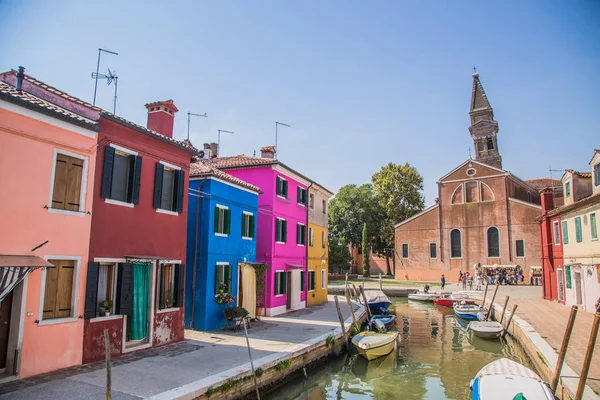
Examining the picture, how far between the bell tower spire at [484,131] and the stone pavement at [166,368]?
1825 inches

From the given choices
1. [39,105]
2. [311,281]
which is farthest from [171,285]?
[311,281]

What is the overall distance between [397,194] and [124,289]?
48.5 metres

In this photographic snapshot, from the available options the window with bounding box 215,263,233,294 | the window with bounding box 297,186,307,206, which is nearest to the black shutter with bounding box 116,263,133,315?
the window with bounding box 215,263,233,294

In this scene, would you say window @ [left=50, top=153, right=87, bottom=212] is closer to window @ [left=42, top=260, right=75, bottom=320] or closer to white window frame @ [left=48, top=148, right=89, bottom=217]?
white window frame @ [left=48, top=148, right=89, bottom=217]

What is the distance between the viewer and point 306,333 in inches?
593

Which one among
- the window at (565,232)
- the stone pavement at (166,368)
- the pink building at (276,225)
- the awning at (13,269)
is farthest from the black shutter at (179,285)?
the window at (565,232)

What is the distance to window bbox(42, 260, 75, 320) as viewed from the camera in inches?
361

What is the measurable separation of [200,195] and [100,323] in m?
5.99

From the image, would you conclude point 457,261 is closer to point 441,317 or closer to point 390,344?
point 441,317

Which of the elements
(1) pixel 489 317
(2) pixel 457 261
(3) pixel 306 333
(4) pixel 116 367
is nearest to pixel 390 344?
(3) pixel 306 333

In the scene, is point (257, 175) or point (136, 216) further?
point (257, 175)

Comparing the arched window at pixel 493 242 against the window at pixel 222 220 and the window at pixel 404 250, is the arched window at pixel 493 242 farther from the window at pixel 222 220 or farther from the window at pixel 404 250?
the window at pixel 222 220

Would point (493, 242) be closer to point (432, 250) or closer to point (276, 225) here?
point (432, 250)

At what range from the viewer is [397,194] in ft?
183
